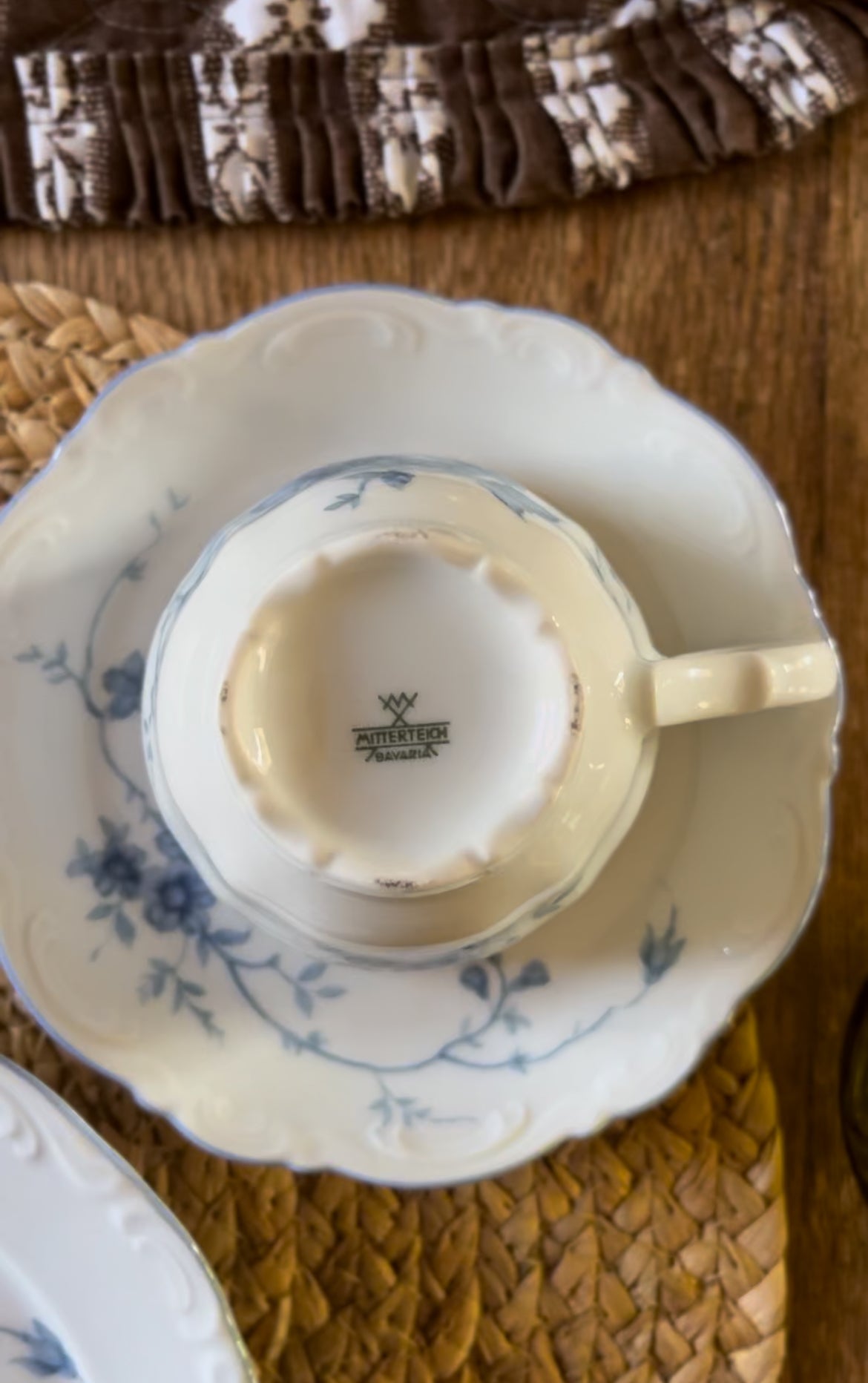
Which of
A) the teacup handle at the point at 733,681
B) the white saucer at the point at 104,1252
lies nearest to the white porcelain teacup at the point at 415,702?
the teacup handle at the point at 733,681

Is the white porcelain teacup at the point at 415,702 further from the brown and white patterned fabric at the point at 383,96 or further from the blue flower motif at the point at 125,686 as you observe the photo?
the brown and white patterned fabric at the point at 383,96

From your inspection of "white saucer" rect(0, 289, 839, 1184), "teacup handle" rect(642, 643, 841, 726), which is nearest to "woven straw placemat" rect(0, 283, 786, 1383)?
"white saucer" rect(0, 289, 839, 1184)

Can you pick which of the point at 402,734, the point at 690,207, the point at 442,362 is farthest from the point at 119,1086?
the point at 690,207

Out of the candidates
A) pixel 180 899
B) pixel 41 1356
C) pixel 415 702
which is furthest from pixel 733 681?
pixel 41 1356

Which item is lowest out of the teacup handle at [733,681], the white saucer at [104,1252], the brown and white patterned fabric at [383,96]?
the white saucer at [104,1252]

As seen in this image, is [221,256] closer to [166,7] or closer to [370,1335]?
[166,7]

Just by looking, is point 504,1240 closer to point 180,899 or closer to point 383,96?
point 180,899
